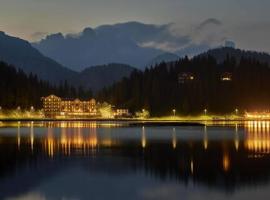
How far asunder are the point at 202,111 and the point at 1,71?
74338mm

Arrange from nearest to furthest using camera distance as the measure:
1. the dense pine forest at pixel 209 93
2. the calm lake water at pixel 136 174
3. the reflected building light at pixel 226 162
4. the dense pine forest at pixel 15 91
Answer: the calm lake water at pixel 136 174, the reflected building light at pixel 226 162, the dense pine forest at pixel 209 93, the dense pine forest at pixel 15 91

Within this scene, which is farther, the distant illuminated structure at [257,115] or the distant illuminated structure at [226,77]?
the distant illuminated structure at [226,77]

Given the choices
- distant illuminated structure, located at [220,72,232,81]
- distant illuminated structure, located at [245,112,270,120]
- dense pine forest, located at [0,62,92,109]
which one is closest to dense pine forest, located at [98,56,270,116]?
distant illuminated structure, located at [220,72,232,81]

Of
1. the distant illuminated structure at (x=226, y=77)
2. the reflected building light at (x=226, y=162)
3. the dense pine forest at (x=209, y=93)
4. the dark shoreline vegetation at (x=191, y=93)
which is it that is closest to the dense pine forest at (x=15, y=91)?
the dark shoreline vegetation at (x=191, y=93)

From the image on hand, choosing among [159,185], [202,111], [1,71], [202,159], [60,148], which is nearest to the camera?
[159,185]

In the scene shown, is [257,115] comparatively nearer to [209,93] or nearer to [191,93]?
[209,93]

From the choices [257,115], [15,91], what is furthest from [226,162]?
[15,91]

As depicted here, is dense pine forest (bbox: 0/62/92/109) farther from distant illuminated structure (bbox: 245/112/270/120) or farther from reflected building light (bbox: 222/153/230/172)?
reflected building light (bbox: 222/153/230/172)

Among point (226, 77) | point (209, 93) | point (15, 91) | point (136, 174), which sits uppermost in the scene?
point (226, 77)

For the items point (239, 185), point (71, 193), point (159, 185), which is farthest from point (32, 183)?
point (239, 185)

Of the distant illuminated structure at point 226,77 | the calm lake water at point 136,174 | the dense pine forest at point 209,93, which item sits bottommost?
the calm lake water at point 136,174

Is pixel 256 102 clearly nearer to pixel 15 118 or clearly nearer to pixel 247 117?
pixel 247 117

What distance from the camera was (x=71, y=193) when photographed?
2591 cm

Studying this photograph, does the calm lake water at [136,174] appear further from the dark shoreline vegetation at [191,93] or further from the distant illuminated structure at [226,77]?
the distant illuminated structure at [226,77]
